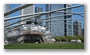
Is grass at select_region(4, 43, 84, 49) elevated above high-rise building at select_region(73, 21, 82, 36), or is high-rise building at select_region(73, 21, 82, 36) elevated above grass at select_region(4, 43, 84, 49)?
high-rise building at select_region(73, 21, 82, 36)

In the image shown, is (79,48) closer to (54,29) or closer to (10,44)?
(54,29)

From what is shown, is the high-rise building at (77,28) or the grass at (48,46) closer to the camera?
the grass at (48,46)

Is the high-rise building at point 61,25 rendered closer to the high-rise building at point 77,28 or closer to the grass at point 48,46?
the high-rise building at point 77,28

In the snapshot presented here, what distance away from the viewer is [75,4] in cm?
702

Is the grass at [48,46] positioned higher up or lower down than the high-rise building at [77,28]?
lower down

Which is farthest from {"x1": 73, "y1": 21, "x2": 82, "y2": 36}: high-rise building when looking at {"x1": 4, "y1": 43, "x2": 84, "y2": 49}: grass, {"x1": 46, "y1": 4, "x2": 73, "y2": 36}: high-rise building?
{"x1": 4, "y1": 43, "x2": 84, "y2": 49}: grass

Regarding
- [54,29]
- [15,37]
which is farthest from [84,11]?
[15,37]

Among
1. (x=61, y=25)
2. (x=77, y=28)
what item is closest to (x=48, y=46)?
(x=61, y=25)

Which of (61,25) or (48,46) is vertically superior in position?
(61,25)

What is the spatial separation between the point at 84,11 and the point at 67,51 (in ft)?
3.46

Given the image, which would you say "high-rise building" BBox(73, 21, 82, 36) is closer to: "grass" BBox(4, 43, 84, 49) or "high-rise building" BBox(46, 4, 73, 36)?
"high-rise building" BBox(46, 4, 73, 36)

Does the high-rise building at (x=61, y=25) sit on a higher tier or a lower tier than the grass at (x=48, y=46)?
higher

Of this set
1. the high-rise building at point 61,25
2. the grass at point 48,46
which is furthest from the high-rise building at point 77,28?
the grass at point 48,46

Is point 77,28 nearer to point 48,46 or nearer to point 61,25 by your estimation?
point 61,25
